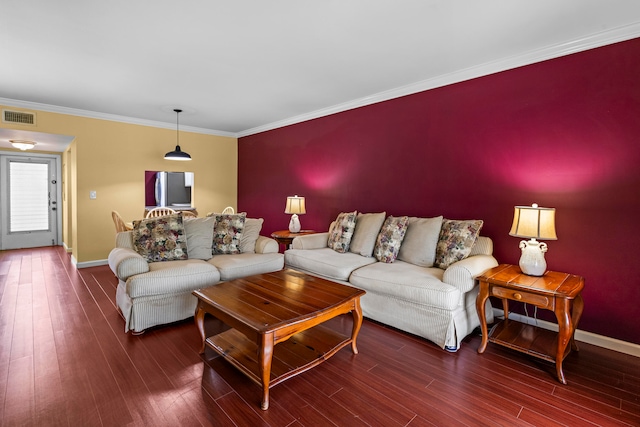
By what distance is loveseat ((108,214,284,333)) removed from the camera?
2.67 metres

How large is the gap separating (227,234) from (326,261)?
1.18 metres

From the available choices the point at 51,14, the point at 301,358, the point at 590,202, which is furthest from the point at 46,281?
the point at 590,202

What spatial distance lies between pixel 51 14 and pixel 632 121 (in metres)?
4.31

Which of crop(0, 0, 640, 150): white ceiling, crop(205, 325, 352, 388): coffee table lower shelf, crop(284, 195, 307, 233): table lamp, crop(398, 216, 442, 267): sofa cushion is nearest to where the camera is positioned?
crop(205, 325, 352, 388): coffee table lower shelf

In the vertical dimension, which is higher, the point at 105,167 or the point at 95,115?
the point at 95,115

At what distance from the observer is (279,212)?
5.64m

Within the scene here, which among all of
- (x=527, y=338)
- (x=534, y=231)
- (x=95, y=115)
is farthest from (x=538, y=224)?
(x=95, y=115)

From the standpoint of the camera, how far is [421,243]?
3.12 m

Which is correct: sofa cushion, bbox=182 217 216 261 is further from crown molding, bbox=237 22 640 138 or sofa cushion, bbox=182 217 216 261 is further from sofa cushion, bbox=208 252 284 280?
crown molding, bbox=237 22 640 138

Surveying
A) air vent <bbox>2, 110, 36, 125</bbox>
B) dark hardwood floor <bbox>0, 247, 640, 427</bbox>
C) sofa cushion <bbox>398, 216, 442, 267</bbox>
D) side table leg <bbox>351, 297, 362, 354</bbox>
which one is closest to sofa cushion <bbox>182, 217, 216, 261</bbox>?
dark hardwood floor <bbox>0, 247, 640, 427</bbox>

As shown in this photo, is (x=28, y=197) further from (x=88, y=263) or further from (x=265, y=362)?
(x=265, y=362)

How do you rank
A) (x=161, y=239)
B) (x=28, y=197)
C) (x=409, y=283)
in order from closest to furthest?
1. (x=409, y=283)
2. (x=161, y=239)
3. (x=28, y=197)

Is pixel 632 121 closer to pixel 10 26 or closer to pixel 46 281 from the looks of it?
pixel 10 26

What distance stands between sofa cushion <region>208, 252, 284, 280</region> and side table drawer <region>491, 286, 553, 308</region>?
211cm
